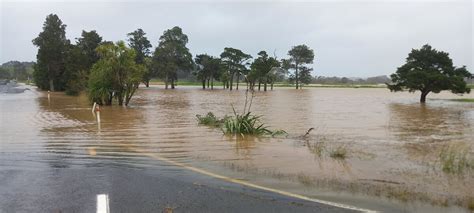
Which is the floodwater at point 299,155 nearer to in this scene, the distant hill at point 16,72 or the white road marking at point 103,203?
the white road marking at point 103,203

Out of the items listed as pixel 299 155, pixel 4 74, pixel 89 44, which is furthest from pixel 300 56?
pixel 4 74

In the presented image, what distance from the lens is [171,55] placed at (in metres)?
75.0

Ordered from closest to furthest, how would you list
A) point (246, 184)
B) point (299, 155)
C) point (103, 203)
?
point (103, 203)
point (246, 184)
point (299, 155)

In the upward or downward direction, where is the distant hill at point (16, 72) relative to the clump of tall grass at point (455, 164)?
upward

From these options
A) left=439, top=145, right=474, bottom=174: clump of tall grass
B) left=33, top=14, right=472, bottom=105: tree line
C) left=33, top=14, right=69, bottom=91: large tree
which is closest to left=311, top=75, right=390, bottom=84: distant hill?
left=33, top=14, right=472, bottom=105: tree line

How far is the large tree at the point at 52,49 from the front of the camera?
51.1m

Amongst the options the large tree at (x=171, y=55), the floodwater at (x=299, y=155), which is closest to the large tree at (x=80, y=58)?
the large tree at (x=171, y=55)

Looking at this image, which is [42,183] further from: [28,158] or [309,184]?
[309,184]

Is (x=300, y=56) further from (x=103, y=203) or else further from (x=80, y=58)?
(x=103, y=203)

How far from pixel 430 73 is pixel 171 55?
5263 centimetres

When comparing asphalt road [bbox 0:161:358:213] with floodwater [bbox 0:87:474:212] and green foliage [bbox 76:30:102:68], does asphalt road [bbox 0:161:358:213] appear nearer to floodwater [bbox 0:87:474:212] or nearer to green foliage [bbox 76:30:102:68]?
floodwater [bbox 0:87:474:212]

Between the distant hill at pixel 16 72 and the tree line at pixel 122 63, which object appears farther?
the distant hill at pixel 16 72

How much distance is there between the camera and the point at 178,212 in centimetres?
499

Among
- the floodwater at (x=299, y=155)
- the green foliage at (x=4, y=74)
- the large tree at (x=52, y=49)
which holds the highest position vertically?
the large tree at (x=52, y=49)
